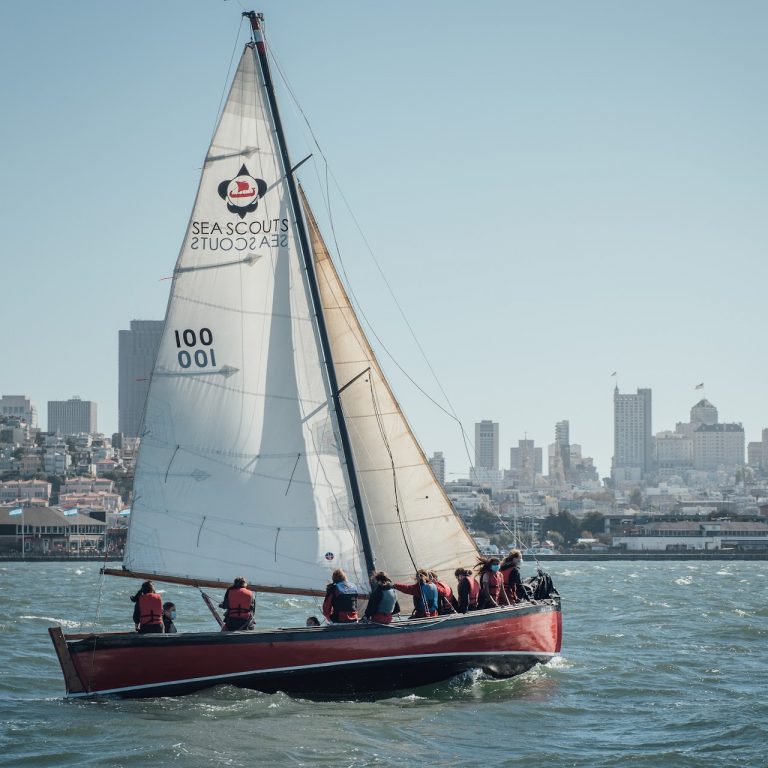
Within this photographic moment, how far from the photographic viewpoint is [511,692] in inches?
738

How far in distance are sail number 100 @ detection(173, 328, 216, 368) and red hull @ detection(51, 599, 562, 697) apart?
3.60 m

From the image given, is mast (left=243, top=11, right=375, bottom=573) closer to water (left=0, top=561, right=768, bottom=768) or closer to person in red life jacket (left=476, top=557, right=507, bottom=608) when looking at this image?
person in red life jacket (left=476, top=557, right=507, bottom=608)

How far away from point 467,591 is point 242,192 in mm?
6261

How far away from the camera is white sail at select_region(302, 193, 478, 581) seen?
64.2 feet

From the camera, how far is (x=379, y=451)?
1975cm

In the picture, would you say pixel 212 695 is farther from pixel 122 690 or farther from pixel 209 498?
pixel 209 498

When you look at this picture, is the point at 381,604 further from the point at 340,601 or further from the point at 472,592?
the point at 472,592

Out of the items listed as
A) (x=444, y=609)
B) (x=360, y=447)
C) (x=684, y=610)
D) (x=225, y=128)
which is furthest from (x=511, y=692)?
(x=684, y=610)

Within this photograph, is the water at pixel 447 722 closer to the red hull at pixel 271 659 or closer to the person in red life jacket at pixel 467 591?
the red hull at pixel 271 659

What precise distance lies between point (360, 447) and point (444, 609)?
2.62m

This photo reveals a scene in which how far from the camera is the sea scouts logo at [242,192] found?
18.5 metres

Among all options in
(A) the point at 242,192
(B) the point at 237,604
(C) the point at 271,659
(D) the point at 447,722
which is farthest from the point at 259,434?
(D) the point at 447,722

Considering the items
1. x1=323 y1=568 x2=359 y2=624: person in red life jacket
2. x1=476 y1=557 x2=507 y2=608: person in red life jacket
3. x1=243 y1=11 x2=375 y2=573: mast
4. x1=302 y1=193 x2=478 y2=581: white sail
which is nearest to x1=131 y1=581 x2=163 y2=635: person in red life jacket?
x1=323 y1=568 x2=359 y2=624: person in red life jacket

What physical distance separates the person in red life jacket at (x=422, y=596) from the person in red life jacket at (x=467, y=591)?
516 millimetres
